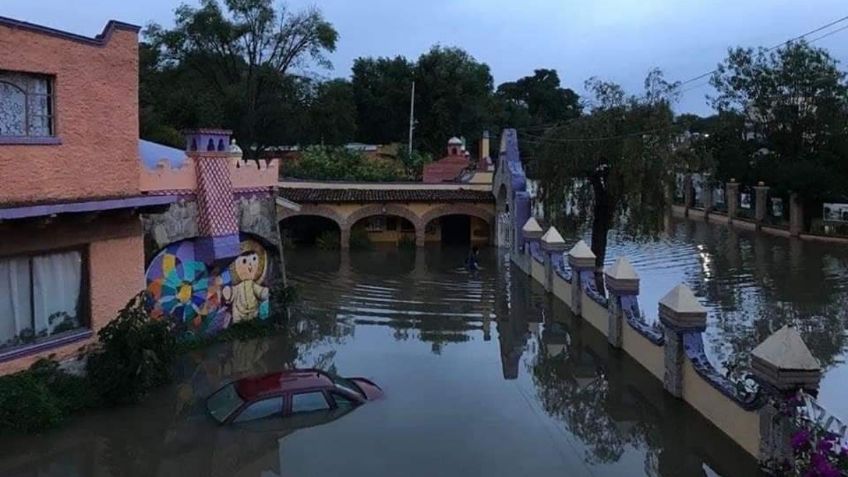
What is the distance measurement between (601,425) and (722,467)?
2525 millimetres

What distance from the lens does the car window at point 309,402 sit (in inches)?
516

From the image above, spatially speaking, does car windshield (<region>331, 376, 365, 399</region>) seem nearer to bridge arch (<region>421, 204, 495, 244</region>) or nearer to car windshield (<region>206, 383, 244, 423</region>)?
car windshield (<region>206, 383, 244, 423</region>)

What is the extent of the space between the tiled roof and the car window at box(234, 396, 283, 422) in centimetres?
2655

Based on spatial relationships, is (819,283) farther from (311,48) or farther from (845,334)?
(311,48)

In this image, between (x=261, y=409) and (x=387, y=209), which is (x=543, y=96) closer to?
(x=387, y=209)

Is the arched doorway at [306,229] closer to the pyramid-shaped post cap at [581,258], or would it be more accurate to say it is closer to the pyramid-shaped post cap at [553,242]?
the pyramid-shaped post cap at [553,242]

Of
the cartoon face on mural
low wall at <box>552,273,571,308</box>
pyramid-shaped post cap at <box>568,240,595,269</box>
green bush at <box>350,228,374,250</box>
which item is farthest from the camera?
green bush at <box>350,228,374,250</box>

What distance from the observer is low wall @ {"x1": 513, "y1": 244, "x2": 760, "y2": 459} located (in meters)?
11.8

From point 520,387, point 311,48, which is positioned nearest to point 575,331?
point 520,387

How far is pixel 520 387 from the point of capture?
15.9 meters

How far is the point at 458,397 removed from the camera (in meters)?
15.0

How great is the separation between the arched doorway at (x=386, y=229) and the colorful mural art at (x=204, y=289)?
2111 cm

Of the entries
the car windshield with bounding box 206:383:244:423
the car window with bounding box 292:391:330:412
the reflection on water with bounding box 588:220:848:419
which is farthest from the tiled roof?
the car window with bounding box 292:391:330:412

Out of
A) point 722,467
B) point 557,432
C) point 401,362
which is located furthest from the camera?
→ point 401,362
